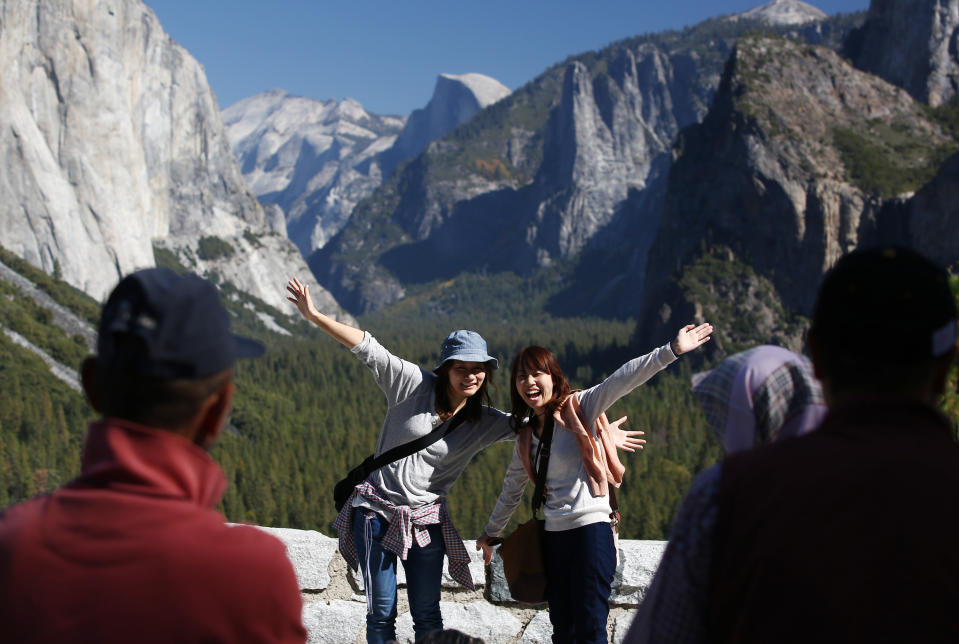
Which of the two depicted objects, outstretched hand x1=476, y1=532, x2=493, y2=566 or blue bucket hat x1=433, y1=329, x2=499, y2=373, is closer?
blue bucket hat x1=433, y1=329, x2=499, y2=373

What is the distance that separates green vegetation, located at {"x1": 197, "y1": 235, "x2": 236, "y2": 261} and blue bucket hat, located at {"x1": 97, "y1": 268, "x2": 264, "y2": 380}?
163461 millimetres

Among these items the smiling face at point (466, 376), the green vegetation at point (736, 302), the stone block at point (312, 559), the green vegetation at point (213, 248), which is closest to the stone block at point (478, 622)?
the stone block at point (312, 559)

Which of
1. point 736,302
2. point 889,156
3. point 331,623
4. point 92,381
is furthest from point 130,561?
point 889,156

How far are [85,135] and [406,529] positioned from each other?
11222 centimetres

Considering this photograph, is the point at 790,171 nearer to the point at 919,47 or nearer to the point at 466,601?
the point at 919,47

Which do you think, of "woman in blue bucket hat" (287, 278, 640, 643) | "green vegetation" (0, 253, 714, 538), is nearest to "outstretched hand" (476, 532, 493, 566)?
"woman in blue bucket hat" (287, 278, 640, 643)

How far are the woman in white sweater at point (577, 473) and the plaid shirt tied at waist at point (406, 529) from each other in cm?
70

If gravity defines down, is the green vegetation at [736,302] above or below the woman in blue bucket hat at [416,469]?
above

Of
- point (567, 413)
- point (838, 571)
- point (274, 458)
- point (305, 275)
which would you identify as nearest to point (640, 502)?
point (274, 458)

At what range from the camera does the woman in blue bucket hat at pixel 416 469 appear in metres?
5.60

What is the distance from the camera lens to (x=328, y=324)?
566 centimetres

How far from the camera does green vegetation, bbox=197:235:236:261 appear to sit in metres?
158

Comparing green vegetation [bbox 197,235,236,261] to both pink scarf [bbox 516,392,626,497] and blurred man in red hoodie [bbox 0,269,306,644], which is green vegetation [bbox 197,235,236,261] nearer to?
pink scarf [bbox 516,392,626,497]

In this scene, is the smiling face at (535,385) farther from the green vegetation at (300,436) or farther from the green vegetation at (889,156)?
the green vegetation at (889,156)
